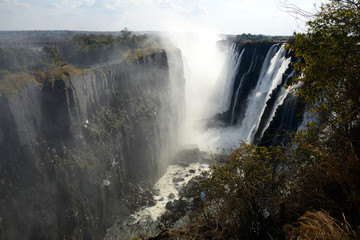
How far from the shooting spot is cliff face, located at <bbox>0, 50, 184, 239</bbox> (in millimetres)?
17219

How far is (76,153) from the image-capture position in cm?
2117

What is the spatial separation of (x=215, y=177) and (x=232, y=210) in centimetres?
134

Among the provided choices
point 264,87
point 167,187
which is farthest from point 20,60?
point 264,87

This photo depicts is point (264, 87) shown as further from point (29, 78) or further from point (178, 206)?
point (29, 78)

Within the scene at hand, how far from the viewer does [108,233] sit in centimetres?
2117

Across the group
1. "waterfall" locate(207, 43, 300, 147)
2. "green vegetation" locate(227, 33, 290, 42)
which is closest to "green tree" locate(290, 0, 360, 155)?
→ "waterfall" locate(207, 43, 300, 147)

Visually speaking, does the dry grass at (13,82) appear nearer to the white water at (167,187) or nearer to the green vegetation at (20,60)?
the green vegetation at (20,60)

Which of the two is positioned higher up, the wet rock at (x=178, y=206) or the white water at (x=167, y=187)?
the wet rock at (x=178, y=206)

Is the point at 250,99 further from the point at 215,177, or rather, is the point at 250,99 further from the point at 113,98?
the point at 215,177

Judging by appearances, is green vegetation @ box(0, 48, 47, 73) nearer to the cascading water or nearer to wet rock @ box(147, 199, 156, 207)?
wet rock @ box(147, 199, 156, 207)

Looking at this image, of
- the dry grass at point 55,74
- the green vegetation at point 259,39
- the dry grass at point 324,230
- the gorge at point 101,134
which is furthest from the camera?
the green vegetation at point 259,39

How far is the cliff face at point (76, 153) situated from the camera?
1722cm

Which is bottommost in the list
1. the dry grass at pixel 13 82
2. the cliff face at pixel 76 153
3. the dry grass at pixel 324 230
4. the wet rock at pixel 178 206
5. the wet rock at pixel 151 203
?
the wet rock at pixel 151 203

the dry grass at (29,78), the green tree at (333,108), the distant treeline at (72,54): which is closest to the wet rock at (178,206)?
the dry grass at (29,78)
